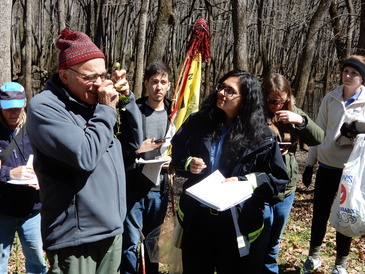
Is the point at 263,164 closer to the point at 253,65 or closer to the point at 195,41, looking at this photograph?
the point at 195,41

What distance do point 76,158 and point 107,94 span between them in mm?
406

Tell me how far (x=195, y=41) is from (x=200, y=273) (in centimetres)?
237

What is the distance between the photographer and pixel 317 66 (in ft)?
50.6

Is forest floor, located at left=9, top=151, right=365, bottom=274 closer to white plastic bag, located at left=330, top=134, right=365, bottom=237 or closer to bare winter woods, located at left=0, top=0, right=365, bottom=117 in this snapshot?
white plastic bag, located at left=330, top=134, right=365, bottom=237

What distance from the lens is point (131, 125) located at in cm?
278

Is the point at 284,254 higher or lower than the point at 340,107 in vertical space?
lower

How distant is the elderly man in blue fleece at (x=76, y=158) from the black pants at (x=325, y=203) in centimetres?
242

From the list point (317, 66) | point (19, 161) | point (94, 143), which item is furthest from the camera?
point (317, 66)

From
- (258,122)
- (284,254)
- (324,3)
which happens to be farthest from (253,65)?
(258,122)

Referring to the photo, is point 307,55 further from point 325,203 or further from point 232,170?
point 232,170

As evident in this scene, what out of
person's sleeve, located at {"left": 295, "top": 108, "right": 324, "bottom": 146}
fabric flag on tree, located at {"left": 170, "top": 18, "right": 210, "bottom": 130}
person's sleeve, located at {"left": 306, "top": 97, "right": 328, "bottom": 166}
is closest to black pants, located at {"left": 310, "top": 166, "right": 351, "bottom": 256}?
person's sleeve, located at {"left": 306, "top": 97, "right": 328, "bottom": 166}

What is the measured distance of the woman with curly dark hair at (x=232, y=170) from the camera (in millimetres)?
2840

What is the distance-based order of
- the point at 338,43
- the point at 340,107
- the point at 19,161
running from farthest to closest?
the point at 338,43 < the point at 340,107 < the point at 19,161

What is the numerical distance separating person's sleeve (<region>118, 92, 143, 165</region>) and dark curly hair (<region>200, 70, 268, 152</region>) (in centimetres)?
53
